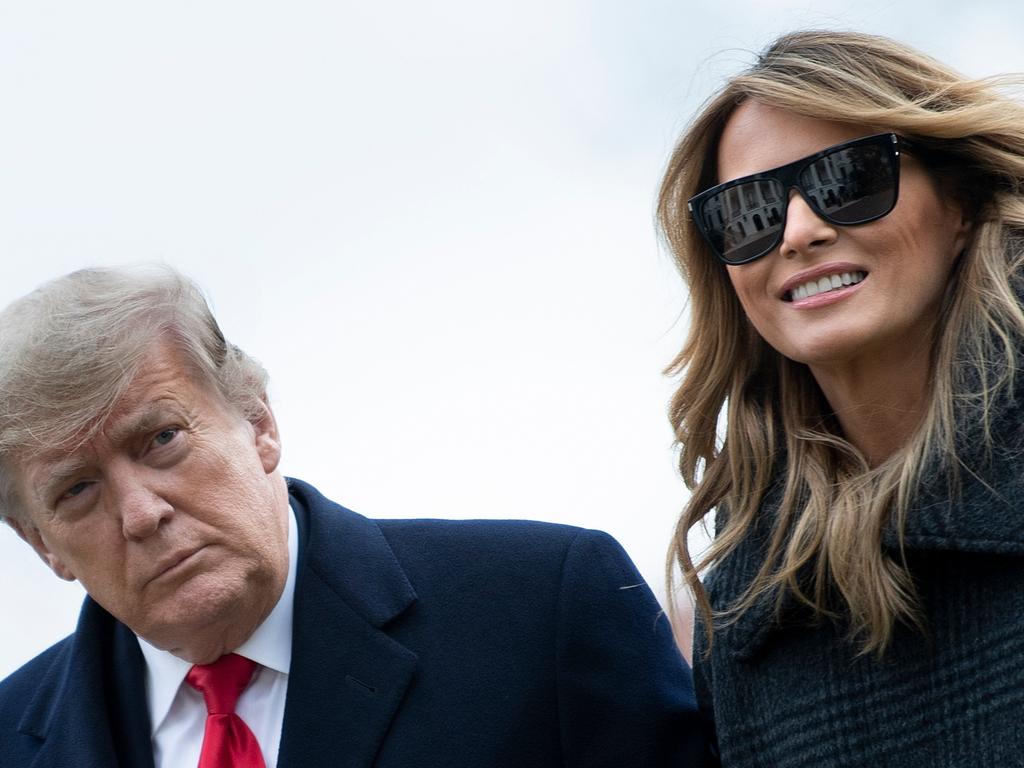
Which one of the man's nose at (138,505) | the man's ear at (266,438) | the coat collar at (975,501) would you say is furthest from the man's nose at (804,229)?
the man's nose at (138,505)

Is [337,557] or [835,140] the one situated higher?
[835,140]

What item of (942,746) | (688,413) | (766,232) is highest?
(766,232)

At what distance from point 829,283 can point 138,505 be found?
1488 mm

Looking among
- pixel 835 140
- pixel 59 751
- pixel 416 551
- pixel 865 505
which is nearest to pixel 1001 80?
pixel 835 140

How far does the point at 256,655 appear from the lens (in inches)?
137

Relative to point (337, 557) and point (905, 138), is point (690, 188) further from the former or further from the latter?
point (337, 557)

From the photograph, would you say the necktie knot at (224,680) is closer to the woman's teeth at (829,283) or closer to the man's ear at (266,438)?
the man's ear at (266,438)

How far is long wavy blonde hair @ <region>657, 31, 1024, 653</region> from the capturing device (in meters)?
2.95

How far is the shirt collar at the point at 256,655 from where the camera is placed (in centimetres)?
350

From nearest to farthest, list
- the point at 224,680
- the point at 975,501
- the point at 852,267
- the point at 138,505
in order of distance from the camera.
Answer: the point at 975,501 < the point at 852,267 < the point at 138,505 < the point at 224,680

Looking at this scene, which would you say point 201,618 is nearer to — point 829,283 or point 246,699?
point 246,699

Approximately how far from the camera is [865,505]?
3.01 meters

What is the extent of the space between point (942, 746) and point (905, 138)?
3.71 ft

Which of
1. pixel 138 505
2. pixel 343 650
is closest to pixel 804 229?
pixel 343 650
